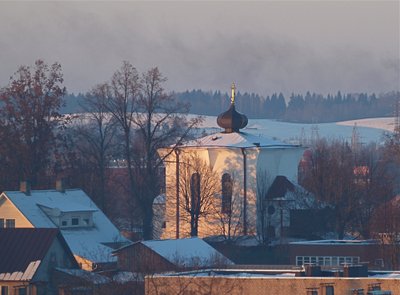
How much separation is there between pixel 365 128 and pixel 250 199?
5327 inches

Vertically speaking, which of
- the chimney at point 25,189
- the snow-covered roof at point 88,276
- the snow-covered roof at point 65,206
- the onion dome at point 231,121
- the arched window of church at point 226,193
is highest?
the onion dome at point 231,121

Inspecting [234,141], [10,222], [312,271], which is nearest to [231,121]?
[234,141]

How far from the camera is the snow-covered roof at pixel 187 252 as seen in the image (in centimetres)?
4888

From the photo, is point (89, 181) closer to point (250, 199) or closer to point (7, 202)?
point (250, 199)

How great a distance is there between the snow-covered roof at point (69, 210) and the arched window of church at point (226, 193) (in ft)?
26.3

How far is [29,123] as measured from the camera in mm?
65562

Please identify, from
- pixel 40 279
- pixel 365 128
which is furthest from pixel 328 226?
pixel 365 128

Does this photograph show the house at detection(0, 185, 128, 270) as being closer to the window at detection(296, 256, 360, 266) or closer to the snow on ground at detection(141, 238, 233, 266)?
the snow on ground at detection(141, 238, 233, 266)

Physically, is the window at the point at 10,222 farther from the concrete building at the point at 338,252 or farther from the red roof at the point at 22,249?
the concrete building at the point at 338,252

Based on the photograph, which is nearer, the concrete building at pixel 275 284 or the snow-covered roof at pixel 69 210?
the concrete building at pixel 275 284

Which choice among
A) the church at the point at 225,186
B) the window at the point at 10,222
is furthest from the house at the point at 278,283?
the church at the point at 225,186

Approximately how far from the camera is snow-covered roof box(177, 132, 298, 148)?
65562 mm

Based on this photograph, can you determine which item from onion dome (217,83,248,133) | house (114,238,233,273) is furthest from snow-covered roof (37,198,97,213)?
onion dome (217,83,248,133)

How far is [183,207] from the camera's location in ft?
215
